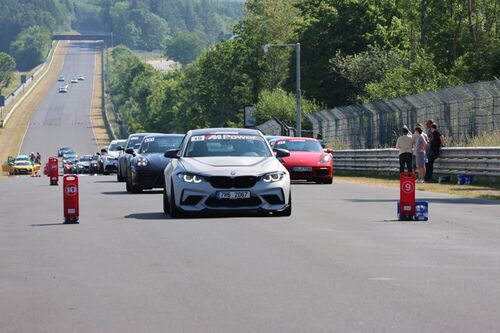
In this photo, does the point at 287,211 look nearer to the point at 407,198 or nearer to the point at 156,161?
the point at 407,198

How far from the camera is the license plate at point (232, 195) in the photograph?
60.7 feet

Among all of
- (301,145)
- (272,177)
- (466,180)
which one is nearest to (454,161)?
(466,180)

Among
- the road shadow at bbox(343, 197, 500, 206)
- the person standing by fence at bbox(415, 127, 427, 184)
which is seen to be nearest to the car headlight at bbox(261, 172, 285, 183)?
the road shadow at bbox(343, 197, 500, 206)

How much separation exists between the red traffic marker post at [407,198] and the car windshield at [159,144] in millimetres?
11681

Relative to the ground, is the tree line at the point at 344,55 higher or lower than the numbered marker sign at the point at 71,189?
higher

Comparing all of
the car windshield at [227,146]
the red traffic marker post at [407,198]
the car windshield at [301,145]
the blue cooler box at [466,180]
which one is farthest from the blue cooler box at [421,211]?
the car windshield at [301,145]

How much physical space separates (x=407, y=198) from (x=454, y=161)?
16.3 meters

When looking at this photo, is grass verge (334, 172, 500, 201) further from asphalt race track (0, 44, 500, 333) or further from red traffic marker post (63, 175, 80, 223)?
red traffic marker post (63, 175, 80, 223)

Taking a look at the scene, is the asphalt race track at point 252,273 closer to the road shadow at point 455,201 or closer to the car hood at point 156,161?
the road shadow at point 455,201

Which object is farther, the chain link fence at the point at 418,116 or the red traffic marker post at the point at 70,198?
the chain link fence at the point at 418,116

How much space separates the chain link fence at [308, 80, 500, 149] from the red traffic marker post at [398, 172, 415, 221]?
14.7 metres

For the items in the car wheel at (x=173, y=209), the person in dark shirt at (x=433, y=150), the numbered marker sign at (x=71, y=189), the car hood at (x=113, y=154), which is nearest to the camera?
the numbered marker sign at (x=71, y=189)

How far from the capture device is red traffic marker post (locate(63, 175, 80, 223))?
1823 cm

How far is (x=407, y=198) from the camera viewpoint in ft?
59.4
